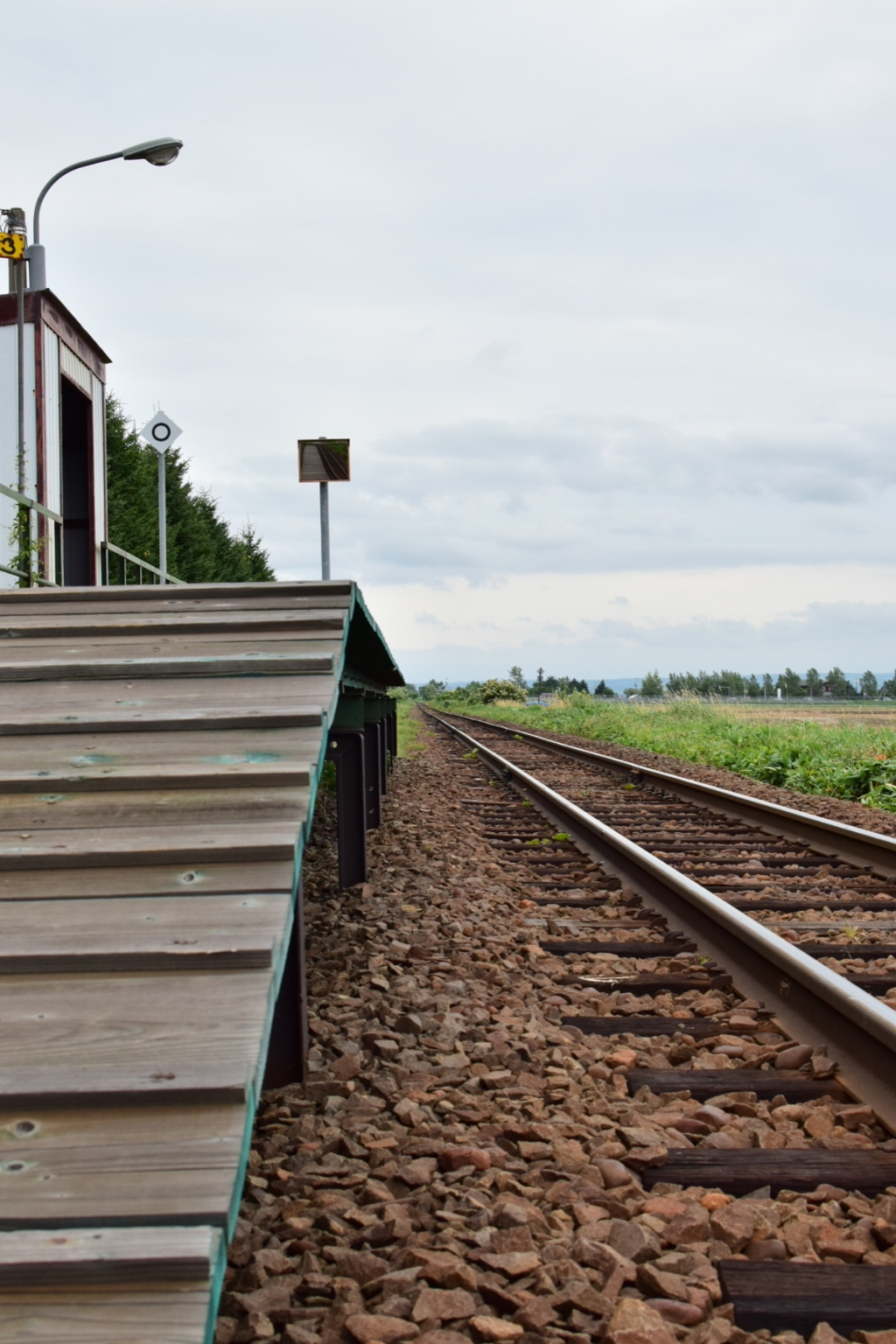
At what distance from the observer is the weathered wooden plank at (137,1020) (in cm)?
186

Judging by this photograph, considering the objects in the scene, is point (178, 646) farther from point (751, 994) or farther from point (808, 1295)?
point (808, 1295)

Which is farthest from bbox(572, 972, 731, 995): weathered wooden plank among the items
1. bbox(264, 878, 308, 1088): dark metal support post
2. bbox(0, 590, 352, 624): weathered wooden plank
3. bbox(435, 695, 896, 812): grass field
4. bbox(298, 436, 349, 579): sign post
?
bbox(435, 695, 896, 812): grass field

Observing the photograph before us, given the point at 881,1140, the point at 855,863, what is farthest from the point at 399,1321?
the point at 855,863

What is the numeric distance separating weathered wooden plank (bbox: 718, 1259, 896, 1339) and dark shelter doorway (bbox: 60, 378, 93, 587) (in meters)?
11.7

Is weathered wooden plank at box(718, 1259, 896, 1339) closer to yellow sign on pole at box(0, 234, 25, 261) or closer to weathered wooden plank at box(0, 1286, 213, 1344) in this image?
weathered wooden plank at box(0, 1286, 213, 1344)

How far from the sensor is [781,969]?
146 inches

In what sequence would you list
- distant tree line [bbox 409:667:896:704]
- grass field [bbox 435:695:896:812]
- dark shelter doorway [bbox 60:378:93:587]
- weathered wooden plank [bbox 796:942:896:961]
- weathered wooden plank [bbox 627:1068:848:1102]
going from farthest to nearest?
distant tree line [bbox 409:667:896:704] < dark shelter doorway [bbox 60:378:93:587] < grass field [bbox 435:695:896:812] < weathered wooden plank [bbox 796:942:896:961] < weathered wooden plank [bbox 627:1068:848:1102]

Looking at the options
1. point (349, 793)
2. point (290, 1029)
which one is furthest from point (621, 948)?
point (290, 1029)

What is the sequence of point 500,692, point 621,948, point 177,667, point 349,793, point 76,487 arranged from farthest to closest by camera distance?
point 500,692, point 76,487, point 349,793, point 621,948, point 177,667

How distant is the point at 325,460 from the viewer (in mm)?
9789

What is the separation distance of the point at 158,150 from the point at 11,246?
177 cm

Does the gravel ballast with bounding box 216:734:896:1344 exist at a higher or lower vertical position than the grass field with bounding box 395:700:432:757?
lower

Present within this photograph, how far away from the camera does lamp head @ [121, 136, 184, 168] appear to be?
10086 mm

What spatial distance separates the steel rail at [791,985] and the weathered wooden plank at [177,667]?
1764 millimetres
